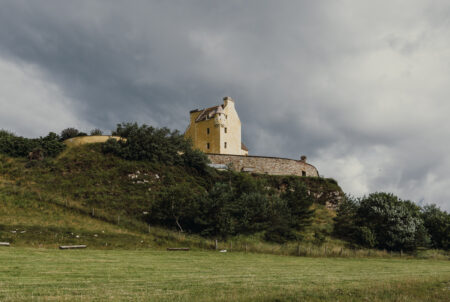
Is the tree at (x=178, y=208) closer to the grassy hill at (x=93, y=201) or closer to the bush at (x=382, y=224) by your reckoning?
the grassy hill at (x=93, y=201)

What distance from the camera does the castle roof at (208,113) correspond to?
205 ft

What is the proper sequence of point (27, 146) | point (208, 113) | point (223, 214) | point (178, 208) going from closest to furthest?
1. point (223, 214)
2. point (178, 208)
3. point (27, 146)
4. point (208, 113)

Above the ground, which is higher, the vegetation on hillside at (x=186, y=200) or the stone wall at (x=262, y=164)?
the stone wall at (x=262, y=164)

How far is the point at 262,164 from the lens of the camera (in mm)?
56812

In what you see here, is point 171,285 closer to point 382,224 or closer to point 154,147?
point 382,224

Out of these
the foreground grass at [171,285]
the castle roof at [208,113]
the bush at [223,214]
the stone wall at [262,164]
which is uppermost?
the castle roof at [208,113]

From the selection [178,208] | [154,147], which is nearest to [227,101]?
[154,147]

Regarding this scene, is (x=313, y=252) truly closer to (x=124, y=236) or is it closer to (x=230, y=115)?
(x=124, y=236)

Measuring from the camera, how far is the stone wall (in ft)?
181

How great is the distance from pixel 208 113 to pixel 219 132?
5.96 metres

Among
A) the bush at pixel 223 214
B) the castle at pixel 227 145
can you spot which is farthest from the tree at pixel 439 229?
the castle at pixel 227 145

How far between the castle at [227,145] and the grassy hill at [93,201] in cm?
350

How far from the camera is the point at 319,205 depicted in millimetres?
53656

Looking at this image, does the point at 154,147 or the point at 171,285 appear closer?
the point at 171,285
